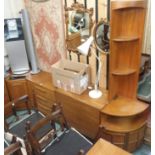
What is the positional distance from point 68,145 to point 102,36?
125cm

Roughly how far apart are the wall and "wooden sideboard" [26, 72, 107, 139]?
1.23ft

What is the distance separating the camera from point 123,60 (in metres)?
2.21

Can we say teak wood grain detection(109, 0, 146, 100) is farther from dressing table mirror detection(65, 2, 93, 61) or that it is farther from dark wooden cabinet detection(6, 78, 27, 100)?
dark wooden cabinet detection(6, 78, 27, 100)

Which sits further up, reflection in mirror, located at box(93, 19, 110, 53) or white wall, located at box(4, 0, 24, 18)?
white wall, located at box(4, 0, 24, 18)

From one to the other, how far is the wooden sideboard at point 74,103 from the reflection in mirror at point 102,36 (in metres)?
0.58

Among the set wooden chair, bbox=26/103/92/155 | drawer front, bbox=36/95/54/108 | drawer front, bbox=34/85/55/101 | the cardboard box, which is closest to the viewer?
wooden chair, bbox=26/103/92/155

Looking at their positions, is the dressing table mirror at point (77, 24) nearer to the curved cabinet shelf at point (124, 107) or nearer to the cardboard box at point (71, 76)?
the cardboard box at point (71, 76)

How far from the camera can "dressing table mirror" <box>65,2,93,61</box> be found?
2.33m

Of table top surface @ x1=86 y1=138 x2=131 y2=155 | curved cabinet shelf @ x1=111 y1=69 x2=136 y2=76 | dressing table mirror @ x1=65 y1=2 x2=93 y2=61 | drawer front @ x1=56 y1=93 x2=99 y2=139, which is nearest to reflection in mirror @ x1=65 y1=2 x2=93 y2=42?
dressing table mirror @ x1=65 y1=2 x2=93 y2=61

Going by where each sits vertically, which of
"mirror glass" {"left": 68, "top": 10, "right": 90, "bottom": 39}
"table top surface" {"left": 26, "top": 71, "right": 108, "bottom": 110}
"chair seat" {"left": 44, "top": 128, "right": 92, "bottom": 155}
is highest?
"mirror glass" {"left": 68, "top": 10, "right": 90, "bottom": 39}

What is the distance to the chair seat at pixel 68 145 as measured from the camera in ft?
6.29

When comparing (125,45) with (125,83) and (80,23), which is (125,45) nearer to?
(125,83)

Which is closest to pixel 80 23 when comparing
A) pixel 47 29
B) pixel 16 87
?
pixel 47 29

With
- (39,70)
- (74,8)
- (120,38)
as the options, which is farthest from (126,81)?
(39,70)
